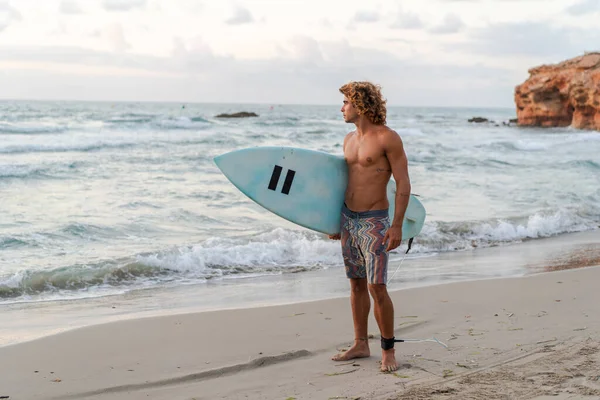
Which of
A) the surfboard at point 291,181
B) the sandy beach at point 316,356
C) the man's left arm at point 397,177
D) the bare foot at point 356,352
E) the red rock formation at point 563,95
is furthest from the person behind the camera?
the red rock formation at point 563,95

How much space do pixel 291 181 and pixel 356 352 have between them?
1.18 meters

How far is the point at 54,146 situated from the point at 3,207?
41.3 ft

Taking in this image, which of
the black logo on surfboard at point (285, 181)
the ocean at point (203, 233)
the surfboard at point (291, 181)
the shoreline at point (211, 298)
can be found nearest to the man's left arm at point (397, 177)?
the surfboard at point (291, 181)

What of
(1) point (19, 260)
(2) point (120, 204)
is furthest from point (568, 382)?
(2) point (120, 204)

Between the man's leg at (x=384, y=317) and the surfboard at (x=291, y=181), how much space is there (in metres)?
0.56

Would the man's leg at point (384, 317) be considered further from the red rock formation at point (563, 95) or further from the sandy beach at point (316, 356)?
the red rock formation at point (563, 95)

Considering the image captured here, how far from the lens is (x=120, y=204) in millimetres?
11000

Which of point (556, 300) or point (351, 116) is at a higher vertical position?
point (351, 116)

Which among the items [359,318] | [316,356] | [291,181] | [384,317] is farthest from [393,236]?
[291,181]

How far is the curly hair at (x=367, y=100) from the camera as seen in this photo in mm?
3693

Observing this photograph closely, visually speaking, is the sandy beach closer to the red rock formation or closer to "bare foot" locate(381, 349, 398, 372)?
"bare foot" locate(381, 349, 398, 372)

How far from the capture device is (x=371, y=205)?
380cm

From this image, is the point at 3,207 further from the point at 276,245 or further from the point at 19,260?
the point at 276,245

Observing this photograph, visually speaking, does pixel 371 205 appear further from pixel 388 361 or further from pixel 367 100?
pixel 388 361
